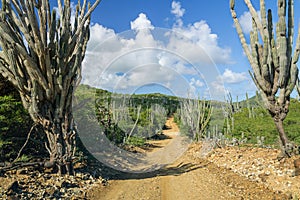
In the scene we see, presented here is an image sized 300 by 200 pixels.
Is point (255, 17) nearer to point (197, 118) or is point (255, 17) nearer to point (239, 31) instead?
point (239, 31)

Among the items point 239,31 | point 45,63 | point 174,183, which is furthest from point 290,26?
point 45,63

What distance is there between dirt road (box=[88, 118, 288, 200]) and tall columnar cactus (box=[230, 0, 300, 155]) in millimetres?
1482

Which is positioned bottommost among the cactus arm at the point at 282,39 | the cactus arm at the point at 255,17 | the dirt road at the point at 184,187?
the dirt road at the point at 184,187

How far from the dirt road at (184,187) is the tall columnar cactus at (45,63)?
4.07ft

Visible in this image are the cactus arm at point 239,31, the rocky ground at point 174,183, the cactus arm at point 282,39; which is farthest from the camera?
the cactus arm at point 239,31

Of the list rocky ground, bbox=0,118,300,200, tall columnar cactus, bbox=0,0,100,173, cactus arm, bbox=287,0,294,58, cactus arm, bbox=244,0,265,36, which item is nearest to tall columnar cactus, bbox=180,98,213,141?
rocky ground, bbox=0,118,300,200

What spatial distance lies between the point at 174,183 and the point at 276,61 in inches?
139

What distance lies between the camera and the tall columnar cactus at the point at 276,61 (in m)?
5.74

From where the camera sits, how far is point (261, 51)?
6.43 m

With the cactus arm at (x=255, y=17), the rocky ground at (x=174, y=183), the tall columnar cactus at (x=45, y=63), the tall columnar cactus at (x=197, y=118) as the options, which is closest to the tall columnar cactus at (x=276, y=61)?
the cactus arm at (x=255, y=17)

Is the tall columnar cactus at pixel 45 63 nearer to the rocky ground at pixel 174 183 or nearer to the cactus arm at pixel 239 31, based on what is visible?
the rocky ground at pixel 174 183

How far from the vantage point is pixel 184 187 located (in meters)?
5.75

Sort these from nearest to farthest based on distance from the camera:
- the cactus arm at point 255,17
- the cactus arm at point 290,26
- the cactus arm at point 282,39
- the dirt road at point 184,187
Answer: the dirt road at point 184,187 < the cactus arm at point 282,39 < the cactus arm at point 290,26 < the cactus arm at point 255,17

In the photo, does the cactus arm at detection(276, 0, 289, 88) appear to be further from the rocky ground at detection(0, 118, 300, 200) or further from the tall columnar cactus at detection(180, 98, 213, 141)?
the tall columnar cactus at detection(180, 98, 213, 141)
